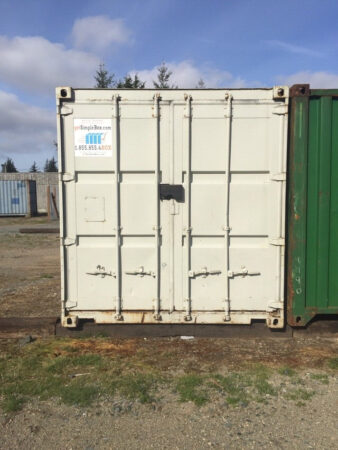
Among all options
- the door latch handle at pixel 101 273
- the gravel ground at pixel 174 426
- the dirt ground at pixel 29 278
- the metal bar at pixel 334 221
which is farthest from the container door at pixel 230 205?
the dirt ground at pixel 29 278

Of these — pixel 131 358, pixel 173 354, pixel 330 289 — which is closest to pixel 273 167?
pixel 330 289

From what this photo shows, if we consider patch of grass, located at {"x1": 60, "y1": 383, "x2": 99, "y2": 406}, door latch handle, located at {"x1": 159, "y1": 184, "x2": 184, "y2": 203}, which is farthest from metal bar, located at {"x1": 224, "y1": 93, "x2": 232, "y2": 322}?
patch of grass, located at {"x1": 60, "y1": 383, "x2": 99, "y2": 406}

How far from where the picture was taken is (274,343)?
4.40 metres

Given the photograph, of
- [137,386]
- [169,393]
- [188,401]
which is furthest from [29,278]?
[188,401]

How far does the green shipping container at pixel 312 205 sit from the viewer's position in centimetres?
424

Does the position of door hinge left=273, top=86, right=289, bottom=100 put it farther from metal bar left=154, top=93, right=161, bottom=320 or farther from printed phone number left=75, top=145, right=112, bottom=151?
printed phone number left=75, top=145, right=112, bottom=151

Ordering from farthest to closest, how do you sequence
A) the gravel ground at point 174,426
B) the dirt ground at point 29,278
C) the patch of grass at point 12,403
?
the dirt ground at point 29,278 → the patch of grass at point 12,403 → the gravel ground at point 174,426

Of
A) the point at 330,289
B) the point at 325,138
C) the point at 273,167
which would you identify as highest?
the point at 325,138

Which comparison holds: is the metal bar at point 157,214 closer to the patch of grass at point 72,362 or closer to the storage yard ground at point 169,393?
the storage yard ground at point 169,393

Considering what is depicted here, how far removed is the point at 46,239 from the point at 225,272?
1155 centimetres

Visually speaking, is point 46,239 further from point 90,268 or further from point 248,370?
point 248,370

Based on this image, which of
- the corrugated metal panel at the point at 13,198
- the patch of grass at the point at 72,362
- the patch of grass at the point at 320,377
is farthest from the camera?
the corrugated metal panel at the point at 13,198

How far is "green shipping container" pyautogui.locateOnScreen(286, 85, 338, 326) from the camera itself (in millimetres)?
4242

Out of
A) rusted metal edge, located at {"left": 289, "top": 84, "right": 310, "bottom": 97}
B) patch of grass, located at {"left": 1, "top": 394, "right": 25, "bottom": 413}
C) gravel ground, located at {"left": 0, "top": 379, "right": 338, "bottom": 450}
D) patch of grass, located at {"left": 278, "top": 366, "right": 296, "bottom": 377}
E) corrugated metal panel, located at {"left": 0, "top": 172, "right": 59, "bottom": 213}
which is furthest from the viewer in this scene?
corrugated metal panel, located at {"left": 0, "top": 172, "right": 59, "bottom": 213}
